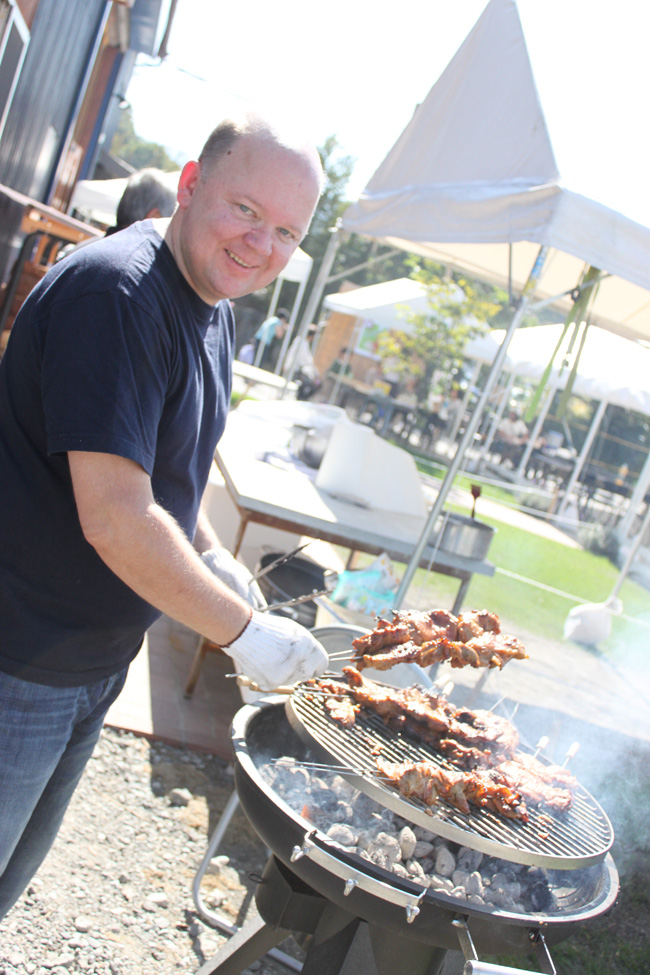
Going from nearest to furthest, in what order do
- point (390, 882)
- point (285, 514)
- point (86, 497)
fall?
point (86, 497), point (390, 882), point (285, 514)

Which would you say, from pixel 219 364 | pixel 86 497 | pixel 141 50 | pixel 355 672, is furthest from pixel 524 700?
pixel 141 50

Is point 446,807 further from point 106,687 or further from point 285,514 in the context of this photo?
point 285,514

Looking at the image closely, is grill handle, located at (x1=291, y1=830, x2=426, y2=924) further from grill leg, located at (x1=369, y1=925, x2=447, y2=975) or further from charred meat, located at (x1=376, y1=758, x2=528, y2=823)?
charred meat, located at (x1=376, y1=758, x2=528, y2=823)

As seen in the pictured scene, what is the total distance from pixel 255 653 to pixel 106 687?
17.1 inches

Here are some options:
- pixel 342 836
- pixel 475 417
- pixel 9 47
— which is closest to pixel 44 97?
pixel 9 47

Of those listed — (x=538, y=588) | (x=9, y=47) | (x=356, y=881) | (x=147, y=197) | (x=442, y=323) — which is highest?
(x=442, y=323)

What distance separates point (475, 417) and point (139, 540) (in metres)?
2.56

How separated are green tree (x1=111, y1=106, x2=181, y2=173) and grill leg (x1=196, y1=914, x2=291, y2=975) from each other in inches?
2780

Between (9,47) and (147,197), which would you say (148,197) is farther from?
(9,47)

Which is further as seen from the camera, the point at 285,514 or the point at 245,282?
the point at 285,514

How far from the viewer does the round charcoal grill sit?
1.72 meters

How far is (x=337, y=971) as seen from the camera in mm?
1974

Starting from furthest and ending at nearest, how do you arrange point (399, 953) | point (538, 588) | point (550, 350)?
point (550, 350), point (538, 588), point (399, 953)

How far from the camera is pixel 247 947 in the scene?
208 centimetres
